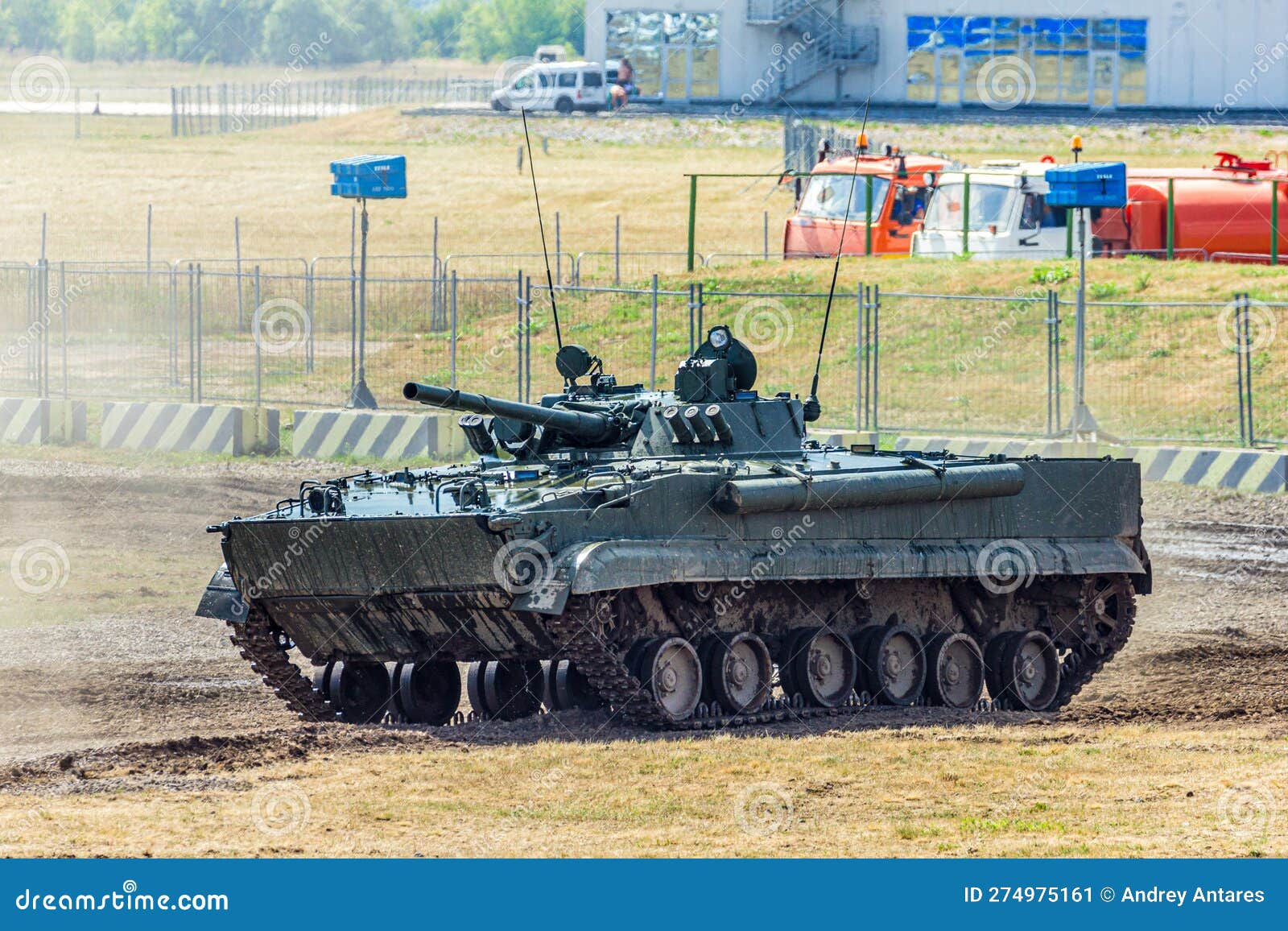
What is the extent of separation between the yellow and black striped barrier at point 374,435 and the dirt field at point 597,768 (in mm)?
6352

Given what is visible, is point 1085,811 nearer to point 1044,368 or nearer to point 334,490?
point 334,490

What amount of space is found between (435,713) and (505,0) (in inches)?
3415

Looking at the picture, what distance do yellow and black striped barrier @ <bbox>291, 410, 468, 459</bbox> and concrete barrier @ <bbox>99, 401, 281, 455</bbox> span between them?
0.42 m

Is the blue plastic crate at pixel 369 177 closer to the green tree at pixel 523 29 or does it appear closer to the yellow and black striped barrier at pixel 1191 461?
the yellow and black striped barrier at pixel 1191 461

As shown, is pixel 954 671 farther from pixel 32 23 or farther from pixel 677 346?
pixel 32 23

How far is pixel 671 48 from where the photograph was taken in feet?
193

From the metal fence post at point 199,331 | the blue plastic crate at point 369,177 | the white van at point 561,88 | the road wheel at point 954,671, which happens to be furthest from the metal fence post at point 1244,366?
the white van at point 561,88

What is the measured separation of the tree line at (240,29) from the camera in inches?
3440

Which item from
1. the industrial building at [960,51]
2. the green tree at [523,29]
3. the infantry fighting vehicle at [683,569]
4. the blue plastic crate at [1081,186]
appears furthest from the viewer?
the green tree at [523,29]

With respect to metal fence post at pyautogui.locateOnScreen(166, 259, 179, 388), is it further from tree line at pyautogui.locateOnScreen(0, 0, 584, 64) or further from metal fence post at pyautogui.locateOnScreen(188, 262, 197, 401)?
tree line at pyautogui.locateOnScreen(0, 0, 584, 64)

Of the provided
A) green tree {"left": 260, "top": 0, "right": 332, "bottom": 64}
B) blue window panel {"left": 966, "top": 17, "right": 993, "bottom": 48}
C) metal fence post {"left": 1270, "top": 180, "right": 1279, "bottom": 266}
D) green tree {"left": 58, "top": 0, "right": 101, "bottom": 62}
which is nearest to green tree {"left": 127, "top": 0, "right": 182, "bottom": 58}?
green tree {"left": 58, "top": 0, "right": 101, "bottom": 62}

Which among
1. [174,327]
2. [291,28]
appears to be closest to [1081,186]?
[174,327]

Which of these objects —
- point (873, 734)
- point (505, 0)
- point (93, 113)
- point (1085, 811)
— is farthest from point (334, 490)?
point (505, 0)

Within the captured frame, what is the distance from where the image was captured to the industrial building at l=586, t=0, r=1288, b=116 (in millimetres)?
56719
